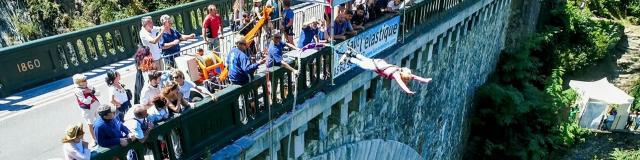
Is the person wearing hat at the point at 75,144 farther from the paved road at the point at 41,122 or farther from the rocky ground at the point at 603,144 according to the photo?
the rocky ground at the point at 603,144

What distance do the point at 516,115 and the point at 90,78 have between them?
15129 millimetres

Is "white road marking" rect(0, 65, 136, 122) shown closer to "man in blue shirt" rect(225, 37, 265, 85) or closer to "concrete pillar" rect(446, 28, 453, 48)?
"man in blue shirt" rect(225, 37, 265, 85)

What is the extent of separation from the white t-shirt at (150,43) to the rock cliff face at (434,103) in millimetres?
2922

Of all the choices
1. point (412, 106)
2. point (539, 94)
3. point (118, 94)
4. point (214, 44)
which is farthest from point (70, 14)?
point (539, 94)

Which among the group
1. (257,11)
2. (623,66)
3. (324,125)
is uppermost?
(257,11)

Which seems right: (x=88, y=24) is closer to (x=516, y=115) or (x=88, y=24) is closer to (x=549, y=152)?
(x=516, y=115)

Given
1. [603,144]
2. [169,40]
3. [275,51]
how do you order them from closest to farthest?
[275,51] → [169,40] → [603,144]

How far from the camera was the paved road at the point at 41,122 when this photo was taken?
714cm

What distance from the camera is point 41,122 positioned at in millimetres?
8055

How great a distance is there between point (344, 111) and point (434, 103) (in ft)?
19.7

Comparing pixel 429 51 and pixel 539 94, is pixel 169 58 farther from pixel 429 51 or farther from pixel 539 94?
pixel 539 94

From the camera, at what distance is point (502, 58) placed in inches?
863

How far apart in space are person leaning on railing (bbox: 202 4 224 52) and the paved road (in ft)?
5.38

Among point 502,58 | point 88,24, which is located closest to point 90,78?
point 88,24
